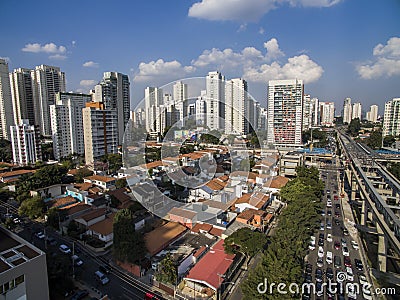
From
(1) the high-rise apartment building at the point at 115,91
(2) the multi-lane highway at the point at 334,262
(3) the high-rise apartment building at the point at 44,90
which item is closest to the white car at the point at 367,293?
(2) the multi-lane highway at the point at 334,262

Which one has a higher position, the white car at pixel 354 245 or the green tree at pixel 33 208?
the green tree at pixel 33 208

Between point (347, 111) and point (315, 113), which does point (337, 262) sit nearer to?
point (315, 113)

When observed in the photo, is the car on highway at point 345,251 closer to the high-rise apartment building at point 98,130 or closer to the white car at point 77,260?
the white car at point 77,260

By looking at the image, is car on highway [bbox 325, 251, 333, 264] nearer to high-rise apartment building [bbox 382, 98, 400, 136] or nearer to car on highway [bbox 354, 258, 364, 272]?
car on highway [bbox 354, 258, 364, 272]

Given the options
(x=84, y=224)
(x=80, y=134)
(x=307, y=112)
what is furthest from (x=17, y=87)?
(x=307, y=112)

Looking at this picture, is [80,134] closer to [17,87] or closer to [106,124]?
[106,124]
